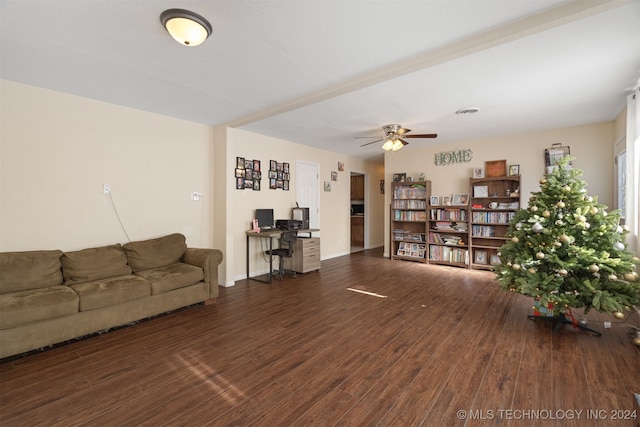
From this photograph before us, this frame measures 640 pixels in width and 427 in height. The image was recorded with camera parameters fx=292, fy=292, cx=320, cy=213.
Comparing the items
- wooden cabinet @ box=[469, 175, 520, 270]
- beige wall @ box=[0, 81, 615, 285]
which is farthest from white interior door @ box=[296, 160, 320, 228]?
wooden cabinet @ box=[469, 175, 520, 270]

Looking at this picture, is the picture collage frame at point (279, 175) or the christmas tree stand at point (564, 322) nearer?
the christmas tree stand at point (564, 322)

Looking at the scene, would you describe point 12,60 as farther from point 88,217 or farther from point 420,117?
point 420,117

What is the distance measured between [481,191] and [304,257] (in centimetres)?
361

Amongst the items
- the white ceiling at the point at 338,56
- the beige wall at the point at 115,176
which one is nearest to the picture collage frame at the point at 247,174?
the beige wall at the point at 115,176

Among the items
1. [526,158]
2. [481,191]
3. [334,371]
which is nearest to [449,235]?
[481,191]

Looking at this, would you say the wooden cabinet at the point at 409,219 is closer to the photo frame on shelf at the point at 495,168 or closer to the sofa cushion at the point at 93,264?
the photo frame on shelf at the point at 495,168

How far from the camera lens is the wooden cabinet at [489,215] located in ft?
17.7

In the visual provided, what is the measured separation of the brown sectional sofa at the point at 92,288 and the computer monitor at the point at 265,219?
54.1 inches

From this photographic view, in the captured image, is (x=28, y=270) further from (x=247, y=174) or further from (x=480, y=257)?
(x=480, y=257)

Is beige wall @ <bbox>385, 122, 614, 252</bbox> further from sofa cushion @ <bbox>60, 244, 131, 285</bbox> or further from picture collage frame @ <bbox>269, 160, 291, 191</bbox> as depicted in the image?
sofa cushion @ <bbox>60, 244, 131, 285</bbox>

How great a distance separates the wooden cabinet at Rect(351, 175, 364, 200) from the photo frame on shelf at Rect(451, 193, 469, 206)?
3.01 meters

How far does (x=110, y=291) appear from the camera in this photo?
2.86m

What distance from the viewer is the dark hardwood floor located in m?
1.75

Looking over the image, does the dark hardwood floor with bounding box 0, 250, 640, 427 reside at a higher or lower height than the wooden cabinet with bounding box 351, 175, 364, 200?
lower
